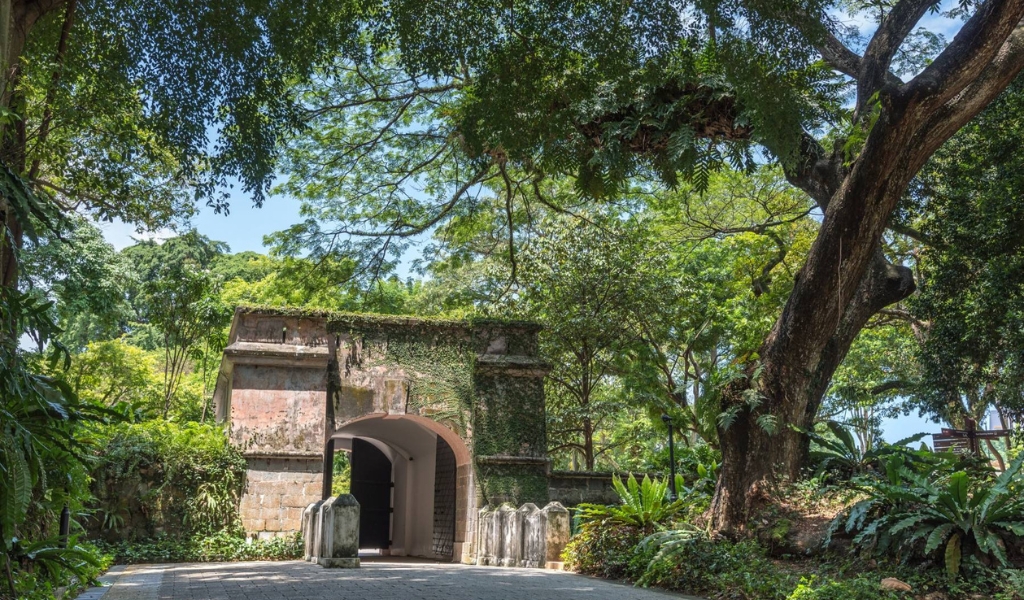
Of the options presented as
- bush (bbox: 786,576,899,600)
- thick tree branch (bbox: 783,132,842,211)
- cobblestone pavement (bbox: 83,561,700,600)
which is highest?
thick tree branch (bbox: 783,132,842,211)

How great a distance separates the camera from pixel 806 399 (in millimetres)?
9430

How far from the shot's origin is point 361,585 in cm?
817

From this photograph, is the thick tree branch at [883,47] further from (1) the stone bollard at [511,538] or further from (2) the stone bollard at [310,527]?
(2) the stone bollard at [310,527]

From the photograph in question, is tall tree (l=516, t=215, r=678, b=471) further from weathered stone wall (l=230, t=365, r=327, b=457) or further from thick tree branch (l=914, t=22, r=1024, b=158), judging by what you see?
thick tree branch (l=914, t=22, r=1024, b=158)

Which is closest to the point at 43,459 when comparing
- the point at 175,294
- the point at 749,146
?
the point at 749,146

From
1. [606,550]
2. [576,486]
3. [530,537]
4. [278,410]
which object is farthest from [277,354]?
[606,550]

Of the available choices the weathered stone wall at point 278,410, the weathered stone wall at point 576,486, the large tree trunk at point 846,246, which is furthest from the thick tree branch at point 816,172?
the weathered stone wall at point 278,410

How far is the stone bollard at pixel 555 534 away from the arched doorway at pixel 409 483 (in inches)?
156

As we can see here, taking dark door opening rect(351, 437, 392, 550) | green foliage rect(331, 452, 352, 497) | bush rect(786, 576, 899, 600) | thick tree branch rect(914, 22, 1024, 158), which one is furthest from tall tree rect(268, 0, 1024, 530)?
green foliage rect(331, 452, 352, 497)

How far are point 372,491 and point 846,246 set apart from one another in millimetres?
14370

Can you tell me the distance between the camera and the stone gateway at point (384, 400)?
14336mm

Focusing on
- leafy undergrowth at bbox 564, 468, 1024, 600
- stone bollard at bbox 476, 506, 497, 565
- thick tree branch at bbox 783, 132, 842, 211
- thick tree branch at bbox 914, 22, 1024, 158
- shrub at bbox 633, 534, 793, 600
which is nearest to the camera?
leafy undergrowth at bbox 564, 468, 1024, 600

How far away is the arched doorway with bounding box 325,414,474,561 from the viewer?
1600cm

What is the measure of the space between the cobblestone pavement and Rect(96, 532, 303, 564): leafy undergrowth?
8.23 feet
